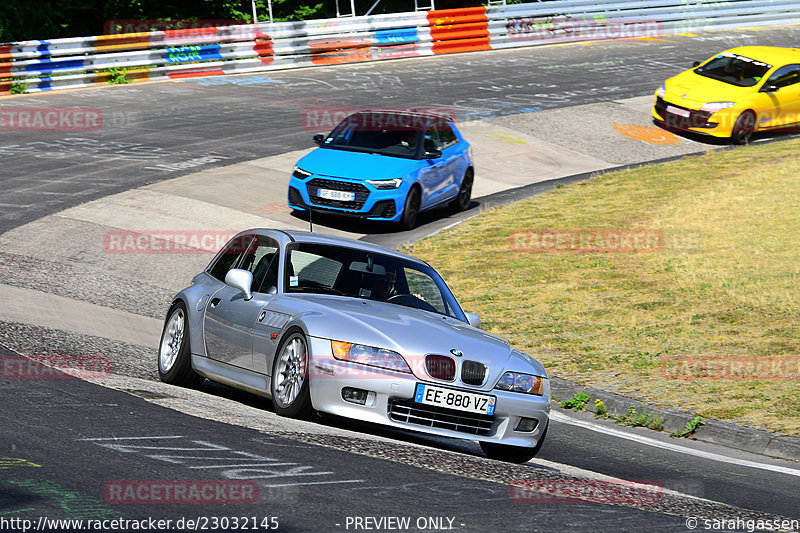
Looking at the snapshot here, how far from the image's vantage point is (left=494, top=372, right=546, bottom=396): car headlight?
784 centimetres

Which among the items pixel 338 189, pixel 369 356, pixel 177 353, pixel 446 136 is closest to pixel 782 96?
pixel 446 136

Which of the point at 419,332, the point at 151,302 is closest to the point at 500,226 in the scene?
the point at 151,302

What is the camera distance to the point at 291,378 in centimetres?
790

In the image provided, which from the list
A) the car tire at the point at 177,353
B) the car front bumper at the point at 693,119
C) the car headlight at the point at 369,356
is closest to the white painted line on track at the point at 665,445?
the car headlight at the point at 369,356

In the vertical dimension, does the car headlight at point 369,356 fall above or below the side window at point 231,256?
below

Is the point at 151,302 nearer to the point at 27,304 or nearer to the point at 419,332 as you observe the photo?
the point at 27,304

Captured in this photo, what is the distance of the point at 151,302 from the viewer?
43.8 ft

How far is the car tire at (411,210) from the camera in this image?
712 inches

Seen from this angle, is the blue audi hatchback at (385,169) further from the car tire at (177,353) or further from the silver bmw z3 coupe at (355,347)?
the silver bmw z3 coupe at (355,347)

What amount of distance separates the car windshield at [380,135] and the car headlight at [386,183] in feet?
2.81

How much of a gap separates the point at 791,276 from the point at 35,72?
65.3 ft

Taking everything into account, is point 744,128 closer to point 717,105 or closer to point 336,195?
point 717,105

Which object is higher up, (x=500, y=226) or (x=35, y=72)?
(x=35, y=72)

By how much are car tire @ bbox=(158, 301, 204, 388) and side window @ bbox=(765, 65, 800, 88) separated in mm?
20396
